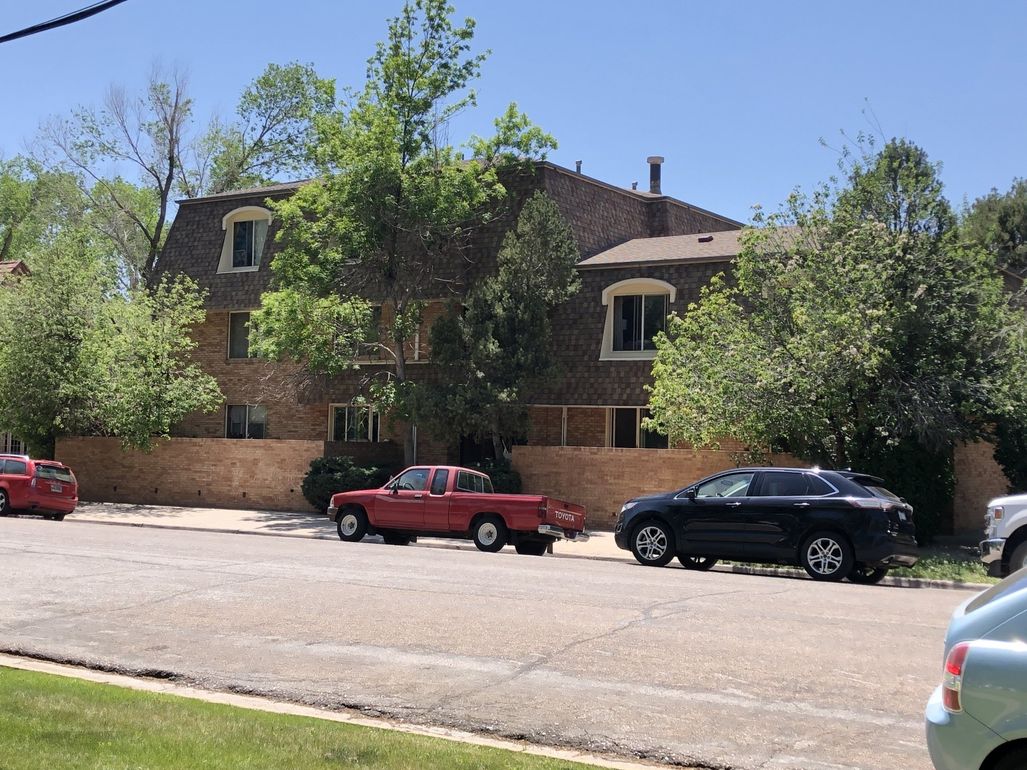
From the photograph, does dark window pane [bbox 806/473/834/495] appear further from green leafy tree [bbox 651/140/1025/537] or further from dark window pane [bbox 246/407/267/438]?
dark window pane [bbox 246/407/267/438]

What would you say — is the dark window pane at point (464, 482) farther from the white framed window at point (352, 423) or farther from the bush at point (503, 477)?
the white framed window at point (352, 423)

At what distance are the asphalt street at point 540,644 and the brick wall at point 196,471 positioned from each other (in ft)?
45.2

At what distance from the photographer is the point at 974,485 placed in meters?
26.0

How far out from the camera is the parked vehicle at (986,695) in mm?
4961

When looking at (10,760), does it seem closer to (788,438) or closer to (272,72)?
(788,438)

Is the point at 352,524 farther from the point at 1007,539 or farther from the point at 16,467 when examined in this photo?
the point at 1007,539

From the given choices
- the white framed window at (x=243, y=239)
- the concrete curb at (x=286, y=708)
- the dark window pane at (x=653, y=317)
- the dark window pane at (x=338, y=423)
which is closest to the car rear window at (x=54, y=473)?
the dark window pane at (x=338, y=423)

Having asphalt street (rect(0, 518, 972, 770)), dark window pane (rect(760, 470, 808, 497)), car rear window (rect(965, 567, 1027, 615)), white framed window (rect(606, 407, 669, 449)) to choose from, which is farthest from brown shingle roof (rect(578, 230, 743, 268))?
car rear window (rect(965, 567, 1027, 615))

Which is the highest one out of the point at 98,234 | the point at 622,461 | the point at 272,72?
the point at 272,72

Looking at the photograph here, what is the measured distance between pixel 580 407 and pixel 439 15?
1021 cm

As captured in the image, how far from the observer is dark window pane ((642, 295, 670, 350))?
28.0m

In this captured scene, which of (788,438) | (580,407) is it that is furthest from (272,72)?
(788,438)

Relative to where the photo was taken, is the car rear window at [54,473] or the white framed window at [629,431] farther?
the white framed window at [629,431]

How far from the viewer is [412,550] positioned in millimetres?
19547
